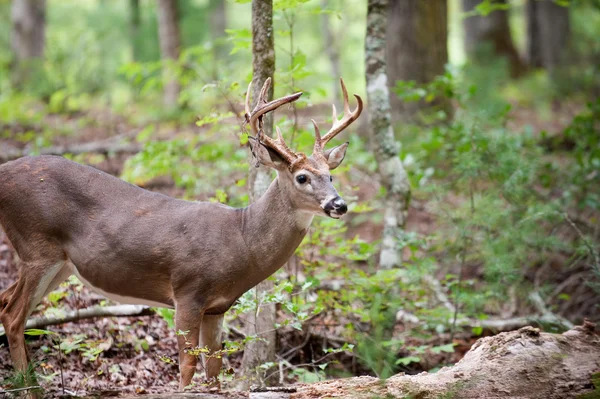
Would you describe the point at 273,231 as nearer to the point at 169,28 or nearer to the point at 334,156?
the point at 334,156

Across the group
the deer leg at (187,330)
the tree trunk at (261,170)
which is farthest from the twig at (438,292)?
the deer leg at (187,330)

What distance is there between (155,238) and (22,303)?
1090 mm

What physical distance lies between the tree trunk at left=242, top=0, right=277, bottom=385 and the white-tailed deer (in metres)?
0.80

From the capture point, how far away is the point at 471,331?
305 inches

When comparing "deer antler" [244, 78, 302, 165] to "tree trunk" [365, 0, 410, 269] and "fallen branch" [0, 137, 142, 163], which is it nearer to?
"tree trunk" [365, 0, 410, 269]

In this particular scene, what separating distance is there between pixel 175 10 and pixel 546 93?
9.84m

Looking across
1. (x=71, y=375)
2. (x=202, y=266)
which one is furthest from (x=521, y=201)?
(x=71, y=375)

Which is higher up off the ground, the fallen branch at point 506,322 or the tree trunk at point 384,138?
the tree trunk at point 384,138

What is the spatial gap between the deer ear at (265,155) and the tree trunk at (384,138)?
257cm

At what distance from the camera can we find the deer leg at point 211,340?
4.84 metres

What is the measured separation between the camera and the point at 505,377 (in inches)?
171

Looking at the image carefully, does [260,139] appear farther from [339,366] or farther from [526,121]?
[526,121]

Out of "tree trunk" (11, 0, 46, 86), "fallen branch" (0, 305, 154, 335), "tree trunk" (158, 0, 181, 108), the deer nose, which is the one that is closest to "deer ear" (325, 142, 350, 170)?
the deer nose

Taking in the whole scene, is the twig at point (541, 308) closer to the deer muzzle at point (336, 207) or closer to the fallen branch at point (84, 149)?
the deer muzzle at point (336, 207)
